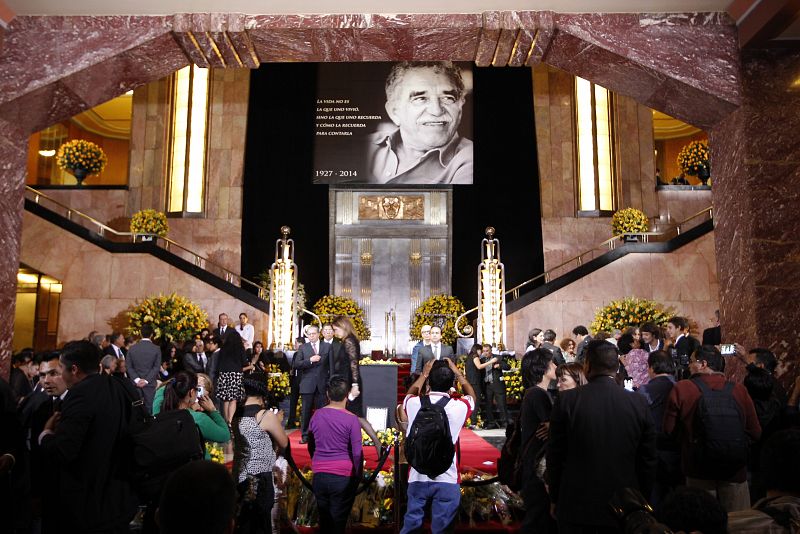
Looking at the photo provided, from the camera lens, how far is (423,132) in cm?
1820

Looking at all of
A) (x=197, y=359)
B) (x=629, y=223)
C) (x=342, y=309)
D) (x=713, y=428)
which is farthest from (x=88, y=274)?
(x=713, y=428)

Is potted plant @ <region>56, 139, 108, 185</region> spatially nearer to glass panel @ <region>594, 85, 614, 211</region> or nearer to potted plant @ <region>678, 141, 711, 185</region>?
glass panel @ <region>594, 85, 614, 211</region>

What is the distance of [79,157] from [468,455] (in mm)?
13867

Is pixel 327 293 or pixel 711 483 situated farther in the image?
pixel 327 293

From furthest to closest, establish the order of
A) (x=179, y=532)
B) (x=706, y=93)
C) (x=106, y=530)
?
(x=706, y=93) < (x=106, y=530) < (x=179, y=532)

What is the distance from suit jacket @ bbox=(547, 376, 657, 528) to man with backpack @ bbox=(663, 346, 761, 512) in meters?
Result: 0.89

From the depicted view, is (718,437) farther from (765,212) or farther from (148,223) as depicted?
(148,223)

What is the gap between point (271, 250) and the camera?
738 inches

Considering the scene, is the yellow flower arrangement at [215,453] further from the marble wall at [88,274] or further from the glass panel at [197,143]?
the glass panel at [197,143]

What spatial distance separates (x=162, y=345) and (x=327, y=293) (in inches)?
239

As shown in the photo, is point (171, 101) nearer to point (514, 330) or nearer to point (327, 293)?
point (327, 293)

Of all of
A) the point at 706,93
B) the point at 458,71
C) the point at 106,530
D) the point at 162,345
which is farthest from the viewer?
the point at 458,71

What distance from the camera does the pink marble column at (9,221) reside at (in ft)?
22.2

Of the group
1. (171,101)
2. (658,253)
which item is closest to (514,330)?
(658,253)
